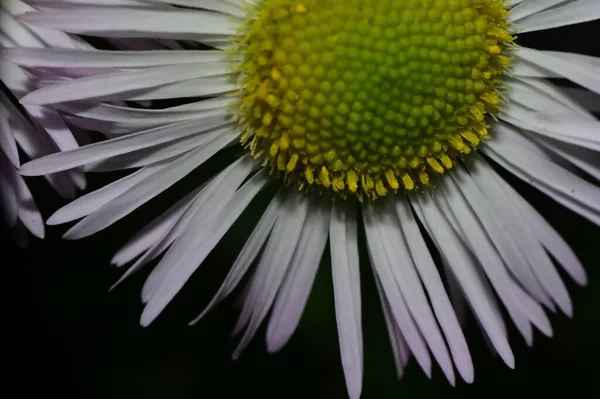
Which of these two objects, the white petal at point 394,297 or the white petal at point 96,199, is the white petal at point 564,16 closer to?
the white petal at point 394,297

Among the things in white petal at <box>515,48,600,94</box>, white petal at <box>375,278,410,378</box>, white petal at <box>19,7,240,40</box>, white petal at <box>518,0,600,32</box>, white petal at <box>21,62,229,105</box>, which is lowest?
white petal at <box>375,278,410,378</box>

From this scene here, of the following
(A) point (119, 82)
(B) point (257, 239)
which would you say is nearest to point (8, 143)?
(A) point (119, 82)

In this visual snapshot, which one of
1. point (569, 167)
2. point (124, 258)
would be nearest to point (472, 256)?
point (569, 167)

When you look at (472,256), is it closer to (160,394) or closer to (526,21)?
(526,21)

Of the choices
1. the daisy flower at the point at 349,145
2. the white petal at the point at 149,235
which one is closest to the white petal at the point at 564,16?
the daisy flower at the point at 349,145

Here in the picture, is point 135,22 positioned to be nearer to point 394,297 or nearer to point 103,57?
point 103,57

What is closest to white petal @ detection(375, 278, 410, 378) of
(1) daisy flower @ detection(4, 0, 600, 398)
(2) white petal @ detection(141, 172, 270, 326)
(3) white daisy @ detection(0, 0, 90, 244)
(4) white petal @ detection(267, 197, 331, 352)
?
(1) daisy flower @ detection(4, 0, 600, 398)

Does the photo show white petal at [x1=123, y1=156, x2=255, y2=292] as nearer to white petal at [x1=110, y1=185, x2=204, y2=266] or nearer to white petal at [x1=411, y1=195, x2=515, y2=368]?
white petal at [x1=110, y1=185, x2=204, y2=266]
